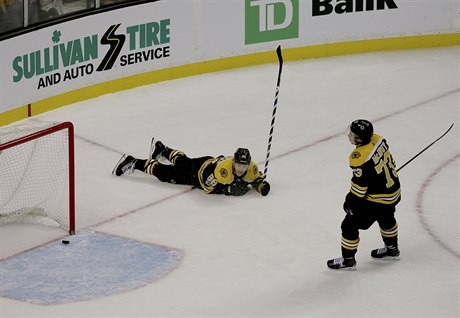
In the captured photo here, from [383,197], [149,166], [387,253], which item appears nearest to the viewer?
[383,197]

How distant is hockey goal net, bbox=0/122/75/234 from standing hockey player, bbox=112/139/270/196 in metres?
0.62

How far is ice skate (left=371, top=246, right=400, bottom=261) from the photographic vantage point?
781 centimetres

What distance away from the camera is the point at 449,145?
10172 mm

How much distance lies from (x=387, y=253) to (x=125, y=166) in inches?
97.5

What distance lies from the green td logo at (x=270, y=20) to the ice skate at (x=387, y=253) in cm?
468

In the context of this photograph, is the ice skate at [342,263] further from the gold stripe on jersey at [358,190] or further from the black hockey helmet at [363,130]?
the black hockey helmet at [363,130]

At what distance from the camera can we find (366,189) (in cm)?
738

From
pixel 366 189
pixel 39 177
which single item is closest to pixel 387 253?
pixel 366 189

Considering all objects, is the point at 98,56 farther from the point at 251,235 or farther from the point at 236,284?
the point at 236,284

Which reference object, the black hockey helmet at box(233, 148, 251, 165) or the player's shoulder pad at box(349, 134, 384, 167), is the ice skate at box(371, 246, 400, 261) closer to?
the player's shoulder pad at box(349, 134, 384, 167)

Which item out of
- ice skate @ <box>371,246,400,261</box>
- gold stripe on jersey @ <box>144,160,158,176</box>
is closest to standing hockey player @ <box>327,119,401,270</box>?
ice skate @ <box>371,246,400,261</box>

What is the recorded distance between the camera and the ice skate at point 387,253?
7812 millimetres

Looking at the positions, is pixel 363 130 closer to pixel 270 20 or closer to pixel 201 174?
pixel 201 174

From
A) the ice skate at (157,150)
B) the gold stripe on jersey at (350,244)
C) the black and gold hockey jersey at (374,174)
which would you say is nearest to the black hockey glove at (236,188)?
the ice skate at (157,150)
